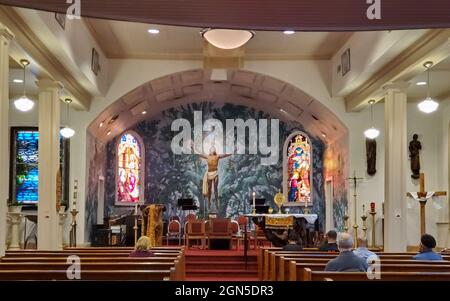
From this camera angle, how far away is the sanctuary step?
1180 cm

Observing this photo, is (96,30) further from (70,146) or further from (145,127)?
(145,127)

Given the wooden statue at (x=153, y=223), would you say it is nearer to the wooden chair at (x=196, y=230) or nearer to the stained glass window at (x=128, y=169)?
the wooden chair at (x=196, y=230)

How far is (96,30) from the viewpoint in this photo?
1253 cm

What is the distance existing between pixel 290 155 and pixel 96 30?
893 centimetres

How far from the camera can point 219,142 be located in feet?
65.3

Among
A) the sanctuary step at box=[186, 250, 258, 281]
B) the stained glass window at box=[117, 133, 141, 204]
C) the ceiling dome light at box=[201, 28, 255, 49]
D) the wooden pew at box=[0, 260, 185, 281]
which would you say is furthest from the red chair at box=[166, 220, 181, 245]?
the wooden pew at box=[0, 260, 185, 281]

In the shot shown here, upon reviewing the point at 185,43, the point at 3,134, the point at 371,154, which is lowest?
the point at 3,134

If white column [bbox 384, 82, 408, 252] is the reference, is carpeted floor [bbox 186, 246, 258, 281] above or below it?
below

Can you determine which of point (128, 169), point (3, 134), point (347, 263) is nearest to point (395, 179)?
point (347, 263)

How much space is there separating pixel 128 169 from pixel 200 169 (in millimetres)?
2448

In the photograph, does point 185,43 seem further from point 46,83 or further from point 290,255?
point 290,255

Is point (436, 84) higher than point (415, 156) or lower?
higher

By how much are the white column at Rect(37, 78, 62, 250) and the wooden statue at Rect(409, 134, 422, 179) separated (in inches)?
351

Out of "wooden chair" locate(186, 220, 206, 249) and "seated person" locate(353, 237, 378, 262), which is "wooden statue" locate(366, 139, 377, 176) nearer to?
"wooden chair" locate(186, 220, 206, 249)
